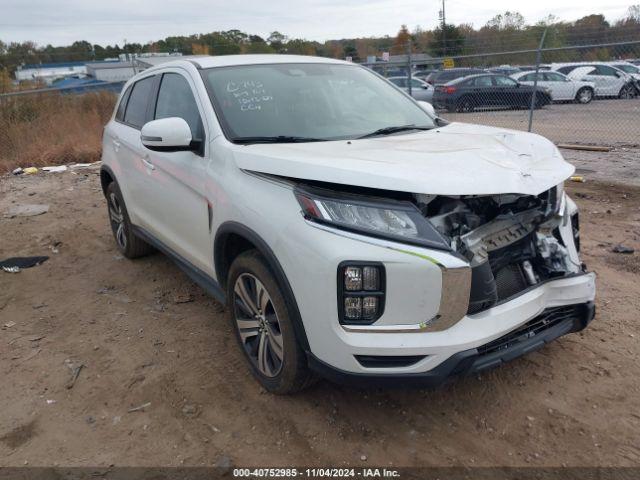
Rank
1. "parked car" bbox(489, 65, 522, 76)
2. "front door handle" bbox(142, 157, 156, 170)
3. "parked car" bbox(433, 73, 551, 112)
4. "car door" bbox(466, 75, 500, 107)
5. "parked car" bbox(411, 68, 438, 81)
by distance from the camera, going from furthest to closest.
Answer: "parked car" bbox(411, 68, 438, 81) → "parked car" bbox(489, 65, 522, 76) → "parked car" bbox(433, 73, 551, 112) → "car door" bbox(466, 75, 500, 107) → "front door handle" bbox(142, 157, 156, 170)

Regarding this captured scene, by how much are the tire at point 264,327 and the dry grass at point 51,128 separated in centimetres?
945

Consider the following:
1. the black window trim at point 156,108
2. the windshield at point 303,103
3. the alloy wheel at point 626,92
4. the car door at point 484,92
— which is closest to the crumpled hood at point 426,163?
the windshield at point 303,103

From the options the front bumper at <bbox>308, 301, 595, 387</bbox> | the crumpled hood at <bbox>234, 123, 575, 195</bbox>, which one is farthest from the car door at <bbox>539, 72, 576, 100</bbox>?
the front bumper at <bbox>308, 301, 595, 387</bbox>

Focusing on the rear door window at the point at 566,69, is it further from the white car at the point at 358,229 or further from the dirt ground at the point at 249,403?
the white car at the point at 358,229

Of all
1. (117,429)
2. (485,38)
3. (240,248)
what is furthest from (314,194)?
(485,38)

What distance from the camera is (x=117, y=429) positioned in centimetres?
282

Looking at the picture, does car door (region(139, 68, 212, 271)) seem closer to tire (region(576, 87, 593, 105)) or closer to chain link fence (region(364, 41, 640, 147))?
chain link fence (region(364, 41, 640, 147))

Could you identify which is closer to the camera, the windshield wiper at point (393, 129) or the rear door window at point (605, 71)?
the windshield wiper at point (393, 129)

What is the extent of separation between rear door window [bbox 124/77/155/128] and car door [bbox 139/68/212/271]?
25 cm

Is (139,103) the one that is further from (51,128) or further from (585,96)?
(585,96)

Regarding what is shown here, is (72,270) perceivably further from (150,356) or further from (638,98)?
(638,98)

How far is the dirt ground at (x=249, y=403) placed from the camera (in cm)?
257

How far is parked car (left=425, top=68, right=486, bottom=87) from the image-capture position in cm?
1897

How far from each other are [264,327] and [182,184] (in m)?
1.19
